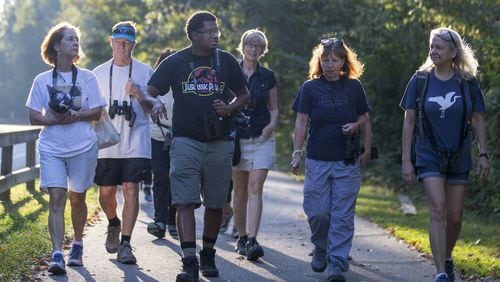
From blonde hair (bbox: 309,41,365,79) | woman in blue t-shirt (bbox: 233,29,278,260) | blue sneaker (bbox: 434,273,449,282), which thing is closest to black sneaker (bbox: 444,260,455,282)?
blue sneaker (bbox: 434,273,449,282)

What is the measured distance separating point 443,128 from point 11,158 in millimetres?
6988

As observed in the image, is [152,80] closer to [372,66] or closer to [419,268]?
[419,268]

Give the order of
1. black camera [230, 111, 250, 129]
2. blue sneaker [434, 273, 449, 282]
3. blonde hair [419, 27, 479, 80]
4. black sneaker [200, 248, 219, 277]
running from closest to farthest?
blue sneaker [434, 273, 449, 282]
blonde hair [419, 27, 479, 80]
black camera [230, 111, 250, 129]
black sneaker [200, 248, 219, 277]

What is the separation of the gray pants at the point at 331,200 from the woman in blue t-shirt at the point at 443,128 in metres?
0.65

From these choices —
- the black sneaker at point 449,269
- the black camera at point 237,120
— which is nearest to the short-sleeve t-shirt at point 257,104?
the black camera at point 237,120

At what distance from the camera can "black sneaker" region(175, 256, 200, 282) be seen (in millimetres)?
7457

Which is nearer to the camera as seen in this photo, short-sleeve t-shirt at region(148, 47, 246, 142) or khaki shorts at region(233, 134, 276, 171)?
short-sleeve t-shirt at region(148, 47, 246, 142)

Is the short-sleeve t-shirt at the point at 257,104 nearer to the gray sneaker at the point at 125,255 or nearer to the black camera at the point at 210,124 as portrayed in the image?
the gray sneaker at the point at 125,255

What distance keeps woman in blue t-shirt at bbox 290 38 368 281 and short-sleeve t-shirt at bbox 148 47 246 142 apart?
84 centimetres

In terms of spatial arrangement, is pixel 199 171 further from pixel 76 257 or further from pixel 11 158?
pixel 11 158

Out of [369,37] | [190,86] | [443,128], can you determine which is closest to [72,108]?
[190,86]

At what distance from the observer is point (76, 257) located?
8562 mm

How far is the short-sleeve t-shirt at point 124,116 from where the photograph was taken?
9.10m

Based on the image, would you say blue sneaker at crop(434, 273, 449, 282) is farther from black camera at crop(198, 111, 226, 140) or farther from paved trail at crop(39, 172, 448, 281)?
black camera at crop(198, 111, 226, 140)
